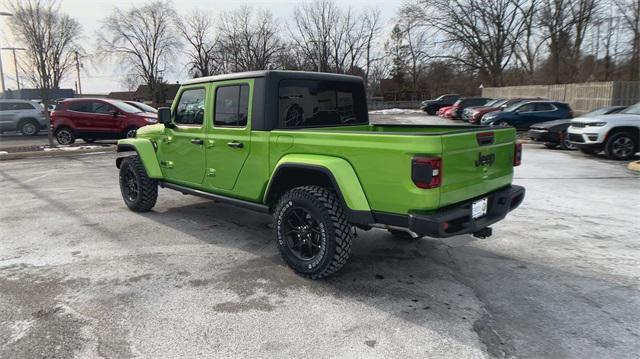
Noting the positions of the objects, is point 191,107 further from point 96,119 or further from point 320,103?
point 96,119

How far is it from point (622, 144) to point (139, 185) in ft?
38.3

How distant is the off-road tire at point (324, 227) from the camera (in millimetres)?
3771

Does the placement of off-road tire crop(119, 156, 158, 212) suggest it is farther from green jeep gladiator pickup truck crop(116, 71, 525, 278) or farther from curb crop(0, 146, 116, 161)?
curb crop(0, 146, 116, 161)

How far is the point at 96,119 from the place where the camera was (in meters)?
15.5

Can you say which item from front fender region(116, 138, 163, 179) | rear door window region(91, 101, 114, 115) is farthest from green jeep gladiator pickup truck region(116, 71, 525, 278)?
rear door window region(91, 101, 114, 115)

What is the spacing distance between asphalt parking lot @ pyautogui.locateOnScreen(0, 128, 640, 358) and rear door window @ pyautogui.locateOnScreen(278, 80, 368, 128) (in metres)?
1.44

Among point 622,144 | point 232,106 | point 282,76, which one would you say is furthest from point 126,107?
point 622,144

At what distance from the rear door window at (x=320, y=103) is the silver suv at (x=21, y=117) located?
1967 cm

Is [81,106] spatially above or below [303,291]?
above

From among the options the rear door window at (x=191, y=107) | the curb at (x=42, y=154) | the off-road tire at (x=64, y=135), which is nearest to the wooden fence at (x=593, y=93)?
the curb at (x=42, y=154)

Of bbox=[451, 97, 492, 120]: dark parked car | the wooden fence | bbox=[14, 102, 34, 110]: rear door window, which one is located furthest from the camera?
bbox=[451, 97, 492, 120]: dark parked car

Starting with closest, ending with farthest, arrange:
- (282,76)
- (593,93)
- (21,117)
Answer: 1. (282,76)
2. (21,117)
3. (593,93)

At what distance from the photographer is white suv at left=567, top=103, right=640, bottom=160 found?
1145cm

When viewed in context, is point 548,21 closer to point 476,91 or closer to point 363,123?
point 476,91
